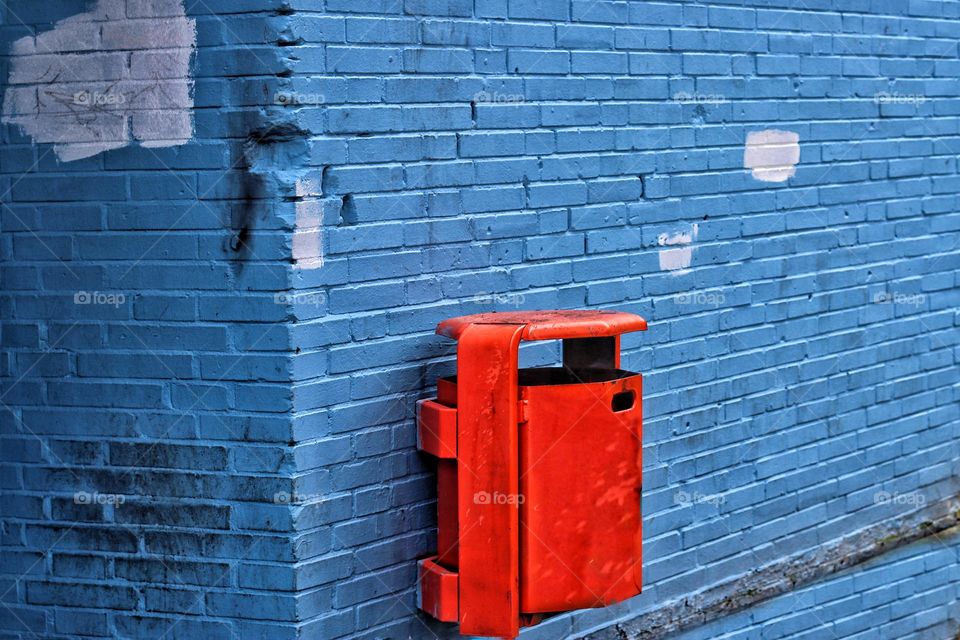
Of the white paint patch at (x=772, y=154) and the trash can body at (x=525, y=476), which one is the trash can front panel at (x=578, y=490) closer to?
the trash can body at (x=525, y=476)

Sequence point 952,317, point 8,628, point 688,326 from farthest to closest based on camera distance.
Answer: point 952,317 → point 688,326 → point 8,628

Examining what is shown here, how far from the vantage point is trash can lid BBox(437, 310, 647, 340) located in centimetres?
376

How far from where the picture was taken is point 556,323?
12.5 ft

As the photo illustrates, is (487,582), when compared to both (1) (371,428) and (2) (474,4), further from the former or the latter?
(2) (474,4)

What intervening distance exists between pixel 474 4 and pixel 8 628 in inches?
92.1

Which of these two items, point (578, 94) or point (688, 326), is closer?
point (578, 94)

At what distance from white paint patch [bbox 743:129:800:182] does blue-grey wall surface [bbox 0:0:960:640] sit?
264 millimetres

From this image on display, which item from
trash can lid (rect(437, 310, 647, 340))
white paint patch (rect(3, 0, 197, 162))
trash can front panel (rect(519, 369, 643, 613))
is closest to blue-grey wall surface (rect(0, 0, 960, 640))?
white paint patch (rect(3, 0, 197, 162))

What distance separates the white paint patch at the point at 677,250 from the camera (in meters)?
4.84

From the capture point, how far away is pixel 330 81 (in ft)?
12.3

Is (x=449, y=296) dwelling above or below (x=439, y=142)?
below

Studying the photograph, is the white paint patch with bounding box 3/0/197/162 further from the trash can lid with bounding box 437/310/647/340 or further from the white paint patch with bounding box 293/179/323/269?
the trash can lid with bounding box 437/310/647/340

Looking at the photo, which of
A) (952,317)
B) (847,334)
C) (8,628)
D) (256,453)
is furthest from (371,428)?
(952,317)

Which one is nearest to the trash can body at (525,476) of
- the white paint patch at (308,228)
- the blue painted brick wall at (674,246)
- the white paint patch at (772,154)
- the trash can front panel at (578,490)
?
the trash can front panel at (578,490)
